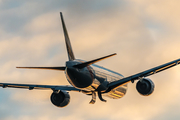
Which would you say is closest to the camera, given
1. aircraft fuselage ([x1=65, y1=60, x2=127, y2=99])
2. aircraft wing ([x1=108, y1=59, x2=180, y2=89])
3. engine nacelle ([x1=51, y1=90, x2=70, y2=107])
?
aircraft fuselage ([x1=65, y1=60, x2=127, y2=99])

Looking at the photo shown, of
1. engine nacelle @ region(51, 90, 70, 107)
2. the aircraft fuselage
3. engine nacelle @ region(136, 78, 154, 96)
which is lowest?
engine nacelle @ region(136, 78, 154, 96)

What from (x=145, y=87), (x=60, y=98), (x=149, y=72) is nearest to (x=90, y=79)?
(x=149, y=72)

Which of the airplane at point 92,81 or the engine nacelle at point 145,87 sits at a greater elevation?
the airplane at point 92,81

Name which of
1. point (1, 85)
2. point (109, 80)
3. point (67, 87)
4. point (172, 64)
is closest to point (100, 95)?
point (109, 80)

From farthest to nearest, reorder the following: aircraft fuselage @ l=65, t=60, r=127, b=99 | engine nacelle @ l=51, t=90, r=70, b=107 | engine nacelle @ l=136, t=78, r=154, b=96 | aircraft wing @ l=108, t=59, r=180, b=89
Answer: engine nacelle @ l=51, t=90, r=70, b=107 → engine nacelle @ l=136, t=78, r=154, b=96 → aircraft wing @ l=108, t=59, r=180, b=89 → aircraft fuselage @ l=65, t=60, r=127, b=99

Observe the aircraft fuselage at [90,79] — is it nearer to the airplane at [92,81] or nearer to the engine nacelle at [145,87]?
the airplane at [92,81]

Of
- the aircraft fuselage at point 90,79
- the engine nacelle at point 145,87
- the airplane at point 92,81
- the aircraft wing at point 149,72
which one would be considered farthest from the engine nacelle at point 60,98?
the engine nacelle at point 145,87

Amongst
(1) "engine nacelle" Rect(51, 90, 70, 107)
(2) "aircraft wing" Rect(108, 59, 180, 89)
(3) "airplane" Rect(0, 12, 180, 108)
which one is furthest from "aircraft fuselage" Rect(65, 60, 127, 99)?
(1) "engine nacelle" Rect(51, 90, 70, 107)

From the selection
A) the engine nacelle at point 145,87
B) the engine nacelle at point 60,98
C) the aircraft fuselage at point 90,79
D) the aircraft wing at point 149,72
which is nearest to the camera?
the aircraft fuselage at point 90,79

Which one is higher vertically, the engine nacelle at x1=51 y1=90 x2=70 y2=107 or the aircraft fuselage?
the engine nacelle at x1=51 y1=90 x2=70 y2=107

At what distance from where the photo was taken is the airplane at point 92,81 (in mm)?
41812

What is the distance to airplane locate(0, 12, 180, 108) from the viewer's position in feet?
137

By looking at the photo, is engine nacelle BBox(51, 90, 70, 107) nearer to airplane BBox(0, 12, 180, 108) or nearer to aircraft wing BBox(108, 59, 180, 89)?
airplane BBox(0, 12, 180, 108)

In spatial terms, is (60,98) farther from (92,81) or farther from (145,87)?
(145,87)
